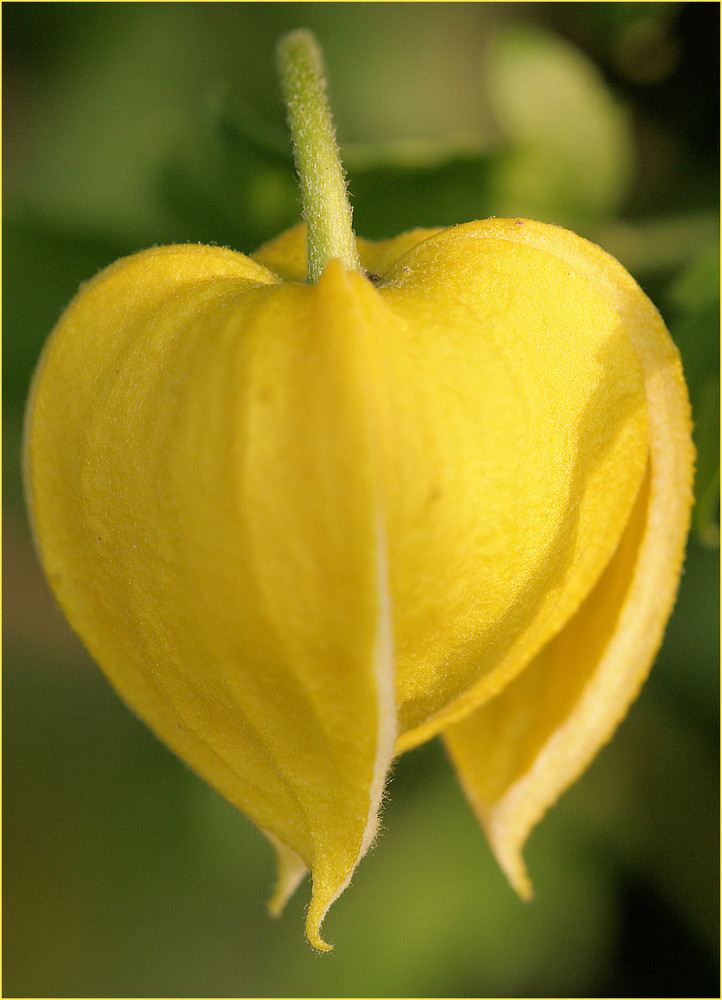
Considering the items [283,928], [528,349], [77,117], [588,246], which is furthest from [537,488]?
[77,117]

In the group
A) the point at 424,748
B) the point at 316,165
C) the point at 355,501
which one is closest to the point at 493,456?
the point at 355,501

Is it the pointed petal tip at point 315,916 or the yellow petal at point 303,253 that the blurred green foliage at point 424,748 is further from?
the pointed petal tip at point 315,916

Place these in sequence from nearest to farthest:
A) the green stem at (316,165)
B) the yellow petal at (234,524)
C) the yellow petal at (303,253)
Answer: the yellow petal at (234,524)
the green stem at (316,165)
the yellow petal at (303,253)

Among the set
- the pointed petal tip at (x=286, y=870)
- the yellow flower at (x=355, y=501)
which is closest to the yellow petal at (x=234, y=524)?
the yellow flower at (x=355, y=501)

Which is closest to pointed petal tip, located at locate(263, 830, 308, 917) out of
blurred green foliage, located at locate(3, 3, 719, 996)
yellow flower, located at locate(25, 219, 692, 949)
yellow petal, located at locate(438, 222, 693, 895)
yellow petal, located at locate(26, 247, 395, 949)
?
yellow flower, located at locate(25, 219, 692, 949)

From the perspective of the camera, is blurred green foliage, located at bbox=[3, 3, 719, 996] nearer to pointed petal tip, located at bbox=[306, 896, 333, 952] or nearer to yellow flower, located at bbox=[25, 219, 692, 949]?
yellow flower, located at bbox=[25, 219, 692, 949]

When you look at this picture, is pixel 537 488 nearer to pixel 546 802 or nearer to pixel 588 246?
pixel 588 246

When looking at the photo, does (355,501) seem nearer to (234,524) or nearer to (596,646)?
(234,524)
